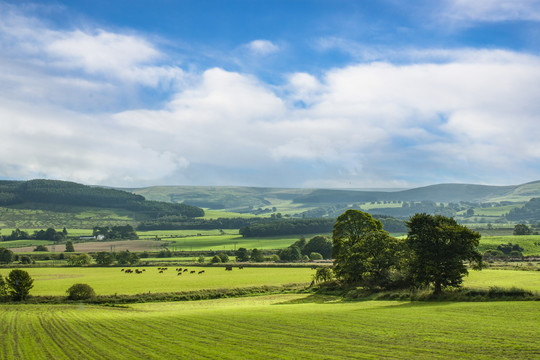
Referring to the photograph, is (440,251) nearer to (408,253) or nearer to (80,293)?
(408,253)

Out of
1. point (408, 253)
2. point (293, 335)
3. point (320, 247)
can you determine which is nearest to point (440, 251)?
point (408, 253)

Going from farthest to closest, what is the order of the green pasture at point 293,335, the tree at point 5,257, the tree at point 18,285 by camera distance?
the tree at point 5,257 < the tree at point 18,285 < the green pasture at point 293,335

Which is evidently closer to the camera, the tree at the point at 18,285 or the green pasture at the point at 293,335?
the green pasture at the point at 293,335

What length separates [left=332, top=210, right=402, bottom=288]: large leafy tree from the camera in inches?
2242

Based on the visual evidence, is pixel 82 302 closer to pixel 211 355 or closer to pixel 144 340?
pixel 144 340

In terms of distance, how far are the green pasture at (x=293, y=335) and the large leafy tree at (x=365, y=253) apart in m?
18.9

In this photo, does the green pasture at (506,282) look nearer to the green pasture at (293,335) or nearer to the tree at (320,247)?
the green pasture at (293,335)

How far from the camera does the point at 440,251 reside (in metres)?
47.9

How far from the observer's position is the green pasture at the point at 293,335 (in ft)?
74.9

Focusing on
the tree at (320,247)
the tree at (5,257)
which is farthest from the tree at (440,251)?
the tree at (5,257)

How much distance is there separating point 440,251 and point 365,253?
43.0 feet

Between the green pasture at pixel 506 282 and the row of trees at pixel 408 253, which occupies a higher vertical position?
the row of trees at pixel 408 253

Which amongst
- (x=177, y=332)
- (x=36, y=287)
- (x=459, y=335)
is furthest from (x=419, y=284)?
(x=36, y=287)

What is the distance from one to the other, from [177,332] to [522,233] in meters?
177
